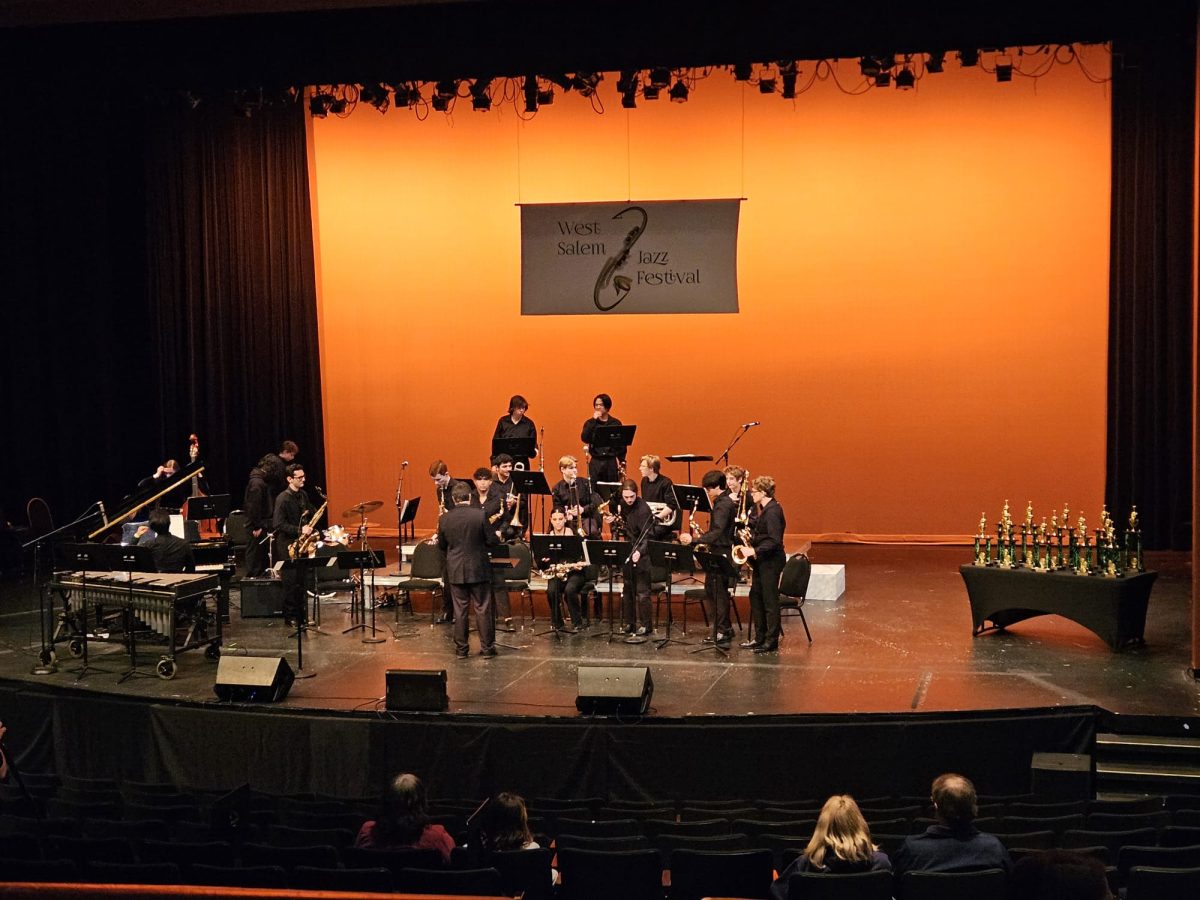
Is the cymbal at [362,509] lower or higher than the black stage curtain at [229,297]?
lower

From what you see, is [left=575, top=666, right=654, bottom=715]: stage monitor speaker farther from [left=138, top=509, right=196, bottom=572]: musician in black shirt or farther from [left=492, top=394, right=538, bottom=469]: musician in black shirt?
[left=492, top=394, right=538, bottom=469]: musician in black shirt

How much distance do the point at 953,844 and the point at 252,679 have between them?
5.57m

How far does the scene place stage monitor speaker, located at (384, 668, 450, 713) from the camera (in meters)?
9.12

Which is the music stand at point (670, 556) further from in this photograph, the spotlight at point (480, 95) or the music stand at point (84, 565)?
the spotlight at point (480, 95)

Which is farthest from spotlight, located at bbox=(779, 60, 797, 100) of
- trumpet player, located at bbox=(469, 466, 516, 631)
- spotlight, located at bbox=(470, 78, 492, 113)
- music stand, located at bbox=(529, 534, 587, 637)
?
music stand, located at bbox=(529, 534, 587, 637)

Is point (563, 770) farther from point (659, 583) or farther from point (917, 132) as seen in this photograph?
point (917, 132)

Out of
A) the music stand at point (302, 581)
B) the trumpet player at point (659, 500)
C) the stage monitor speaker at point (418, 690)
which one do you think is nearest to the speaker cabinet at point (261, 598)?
the music stand at point (302, 581)

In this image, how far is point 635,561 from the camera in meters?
11.1

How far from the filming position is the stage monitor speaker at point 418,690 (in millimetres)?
9125

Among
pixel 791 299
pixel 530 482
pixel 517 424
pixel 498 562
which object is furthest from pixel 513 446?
pixel 791 299

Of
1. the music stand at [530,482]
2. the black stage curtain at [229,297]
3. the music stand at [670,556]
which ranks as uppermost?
the black stage curtain at [229,297]

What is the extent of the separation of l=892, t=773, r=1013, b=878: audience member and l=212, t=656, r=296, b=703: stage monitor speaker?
5.22 metres

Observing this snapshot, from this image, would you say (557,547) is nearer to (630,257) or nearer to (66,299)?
(630,257)

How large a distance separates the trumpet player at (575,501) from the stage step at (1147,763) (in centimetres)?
478
